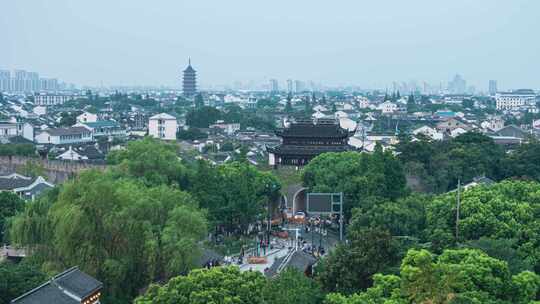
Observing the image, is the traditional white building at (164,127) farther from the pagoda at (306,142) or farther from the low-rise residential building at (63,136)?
the pagoda at (306,142)

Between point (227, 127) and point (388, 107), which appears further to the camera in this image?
point (388, 107)

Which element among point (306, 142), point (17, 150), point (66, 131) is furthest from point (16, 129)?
point (306, 142)

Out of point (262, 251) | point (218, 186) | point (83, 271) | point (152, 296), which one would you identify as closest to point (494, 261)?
point (152, 296)

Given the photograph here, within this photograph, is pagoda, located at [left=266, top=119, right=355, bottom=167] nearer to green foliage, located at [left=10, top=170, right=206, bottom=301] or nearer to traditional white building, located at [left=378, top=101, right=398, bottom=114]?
green foliage, located at [left=10, top=170, right=206, bottom=301]

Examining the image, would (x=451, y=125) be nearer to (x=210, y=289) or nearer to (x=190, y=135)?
(x=190, y=135)

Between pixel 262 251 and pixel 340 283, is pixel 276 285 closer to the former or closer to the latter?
pixel 340 283

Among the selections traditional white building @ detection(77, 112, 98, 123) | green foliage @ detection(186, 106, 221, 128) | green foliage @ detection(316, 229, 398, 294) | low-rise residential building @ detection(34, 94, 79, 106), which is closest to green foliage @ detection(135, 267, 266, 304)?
green foliage @ detection(316, 229, 398, 294)

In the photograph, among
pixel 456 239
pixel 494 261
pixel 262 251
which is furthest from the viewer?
pixel 262 251
